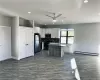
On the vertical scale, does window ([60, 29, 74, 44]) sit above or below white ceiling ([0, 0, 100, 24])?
below

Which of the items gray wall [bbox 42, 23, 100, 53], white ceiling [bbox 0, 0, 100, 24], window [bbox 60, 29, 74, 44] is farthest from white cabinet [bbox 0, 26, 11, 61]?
gray wall [bbox 42, 23, 100, 53]

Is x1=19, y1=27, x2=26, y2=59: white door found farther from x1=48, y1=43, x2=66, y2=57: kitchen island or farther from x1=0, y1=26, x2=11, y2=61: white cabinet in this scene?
x1=48, y1=43, x2=66, y2=57: kitchen island

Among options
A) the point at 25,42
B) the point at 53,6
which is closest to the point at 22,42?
the point at 25,42

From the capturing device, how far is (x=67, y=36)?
1116 centimetres

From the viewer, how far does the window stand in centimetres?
1092

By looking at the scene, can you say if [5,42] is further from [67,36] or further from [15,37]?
[67,36]

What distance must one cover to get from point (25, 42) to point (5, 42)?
1.34m

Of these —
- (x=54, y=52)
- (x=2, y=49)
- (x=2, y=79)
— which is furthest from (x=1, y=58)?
(x=54, y=52)

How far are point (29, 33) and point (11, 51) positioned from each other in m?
1.82

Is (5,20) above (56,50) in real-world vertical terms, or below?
above

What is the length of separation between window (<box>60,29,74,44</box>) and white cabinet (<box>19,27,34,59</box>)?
153 inches

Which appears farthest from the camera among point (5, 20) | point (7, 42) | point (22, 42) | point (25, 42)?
point (25, 42)

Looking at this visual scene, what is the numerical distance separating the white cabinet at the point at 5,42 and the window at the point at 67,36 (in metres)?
5.57

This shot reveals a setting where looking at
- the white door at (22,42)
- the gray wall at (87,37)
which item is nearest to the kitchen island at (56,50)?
the white door at (22,42)
